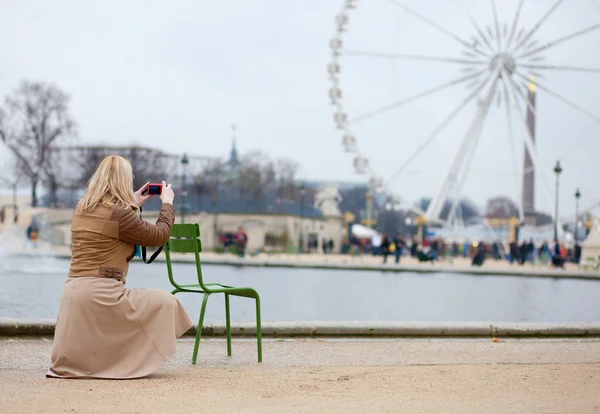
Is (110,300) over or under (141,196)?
under

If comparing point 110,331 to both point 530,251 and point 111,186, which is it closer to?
point 111,186

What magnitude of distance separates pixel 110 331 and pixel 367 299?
38.9 feet

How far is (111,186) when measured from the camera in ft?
19.5

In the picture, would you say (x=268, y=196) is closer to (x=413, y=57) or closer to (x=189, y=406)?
(x=413, y=57)

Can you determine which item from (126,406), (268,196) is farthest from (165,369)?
(268,196)

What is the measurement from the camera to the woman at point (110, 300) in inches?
228

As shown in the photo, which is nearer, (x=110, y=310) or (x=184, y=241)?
(x=110, y=310)

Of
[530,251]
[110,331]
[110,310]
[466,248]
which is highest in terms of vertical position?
[110,310]

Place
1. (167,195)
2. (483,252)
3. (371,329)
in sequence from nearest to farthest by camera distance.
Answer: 1. (167,195)
2. (371,329)
3. (483,252)

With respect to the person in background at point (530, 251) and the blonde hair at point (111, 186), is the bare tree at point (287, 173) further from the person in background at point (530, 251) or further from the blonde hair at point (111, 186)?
the blonde hair at point (111, 186)

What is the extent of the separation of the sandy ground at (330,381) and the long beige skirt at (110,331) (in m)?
0.13

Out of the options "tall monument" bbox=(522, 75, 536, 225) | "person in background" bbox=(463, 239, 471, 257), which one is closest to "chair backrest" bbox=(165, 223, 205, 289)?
"tall monument" bbox=(522, 75, 536, 225)

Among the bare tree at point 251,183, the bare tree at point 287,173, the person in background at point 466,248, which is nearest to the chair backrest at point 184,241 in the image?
the person in background at point 466,248

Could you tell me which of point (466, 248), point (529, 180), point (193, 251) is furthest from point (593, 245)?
point (529, 180)
